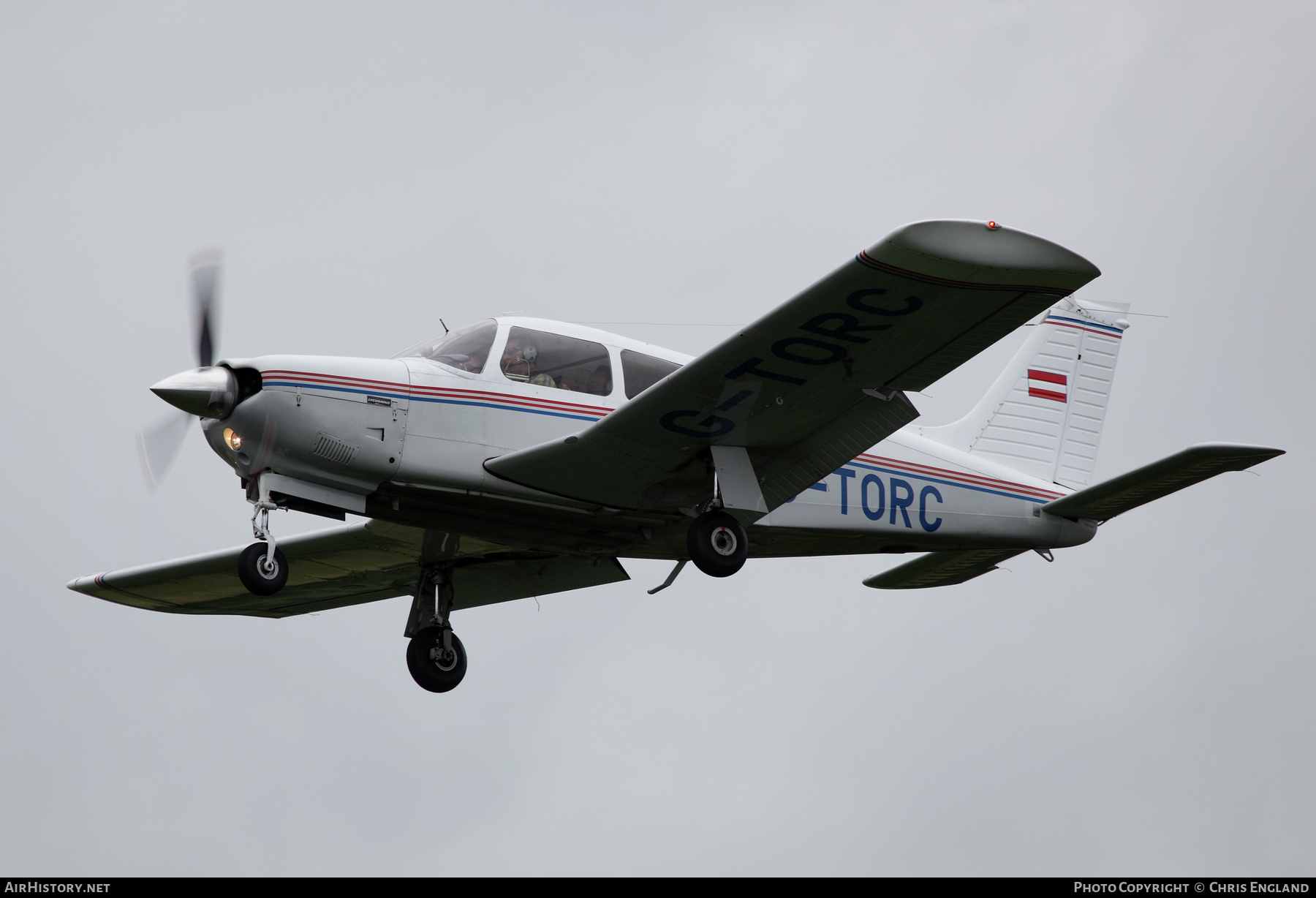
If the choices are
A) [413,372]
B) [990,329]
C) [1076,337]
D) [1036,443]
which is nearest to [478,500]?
[413,372]

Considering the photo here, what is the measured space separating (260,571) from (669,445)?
12.2ft

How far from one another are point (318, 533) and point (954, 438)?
23.4 ft

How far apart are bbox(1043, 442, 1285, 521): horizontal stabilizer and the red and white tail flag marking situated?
6.68ft

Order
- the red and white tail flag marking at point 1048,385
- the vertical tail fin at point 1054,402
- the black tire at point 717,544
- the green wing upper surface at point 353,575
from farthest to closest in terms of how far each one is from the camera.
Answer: the red and white tail flag marking at point 1048,385 < the vertical tail fin at point 1054,402 < the green wing upper surface at point 353,575 < the black tire at point 717,544

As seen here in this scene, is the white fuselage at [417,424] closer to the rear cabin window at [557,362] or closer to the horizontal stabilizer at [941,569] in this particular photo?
the rear cabin window at [557,362]

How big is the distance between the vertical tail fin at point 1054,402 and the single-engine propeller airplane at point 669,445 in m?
0.09

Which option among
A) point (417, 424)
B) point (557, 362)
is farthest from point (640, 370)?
point (417, 424)

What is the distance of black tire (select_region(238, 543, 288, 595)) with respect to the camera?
41.0 feet

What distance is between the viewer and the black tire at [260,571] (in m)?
12.5

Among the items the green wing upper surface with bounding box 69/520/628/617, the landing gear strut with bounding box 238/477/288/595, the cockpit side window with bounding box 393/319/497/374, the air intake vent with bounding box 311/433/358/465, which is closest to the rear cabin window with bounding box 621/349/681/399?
the cockpit side window with bounding box 393/319/497/374

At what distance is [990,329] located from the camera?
12.1 m

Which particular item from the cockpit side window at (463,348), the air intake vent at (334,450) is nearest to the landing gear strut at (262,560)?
the air intake vent at (334,450)

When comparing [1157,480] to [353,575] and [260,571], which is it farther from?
[353,575]

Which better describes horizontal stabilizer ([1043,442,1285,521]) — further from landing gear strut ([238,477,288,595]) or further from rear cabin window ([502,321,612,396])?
landing gear strut ([238,477,288,595])
